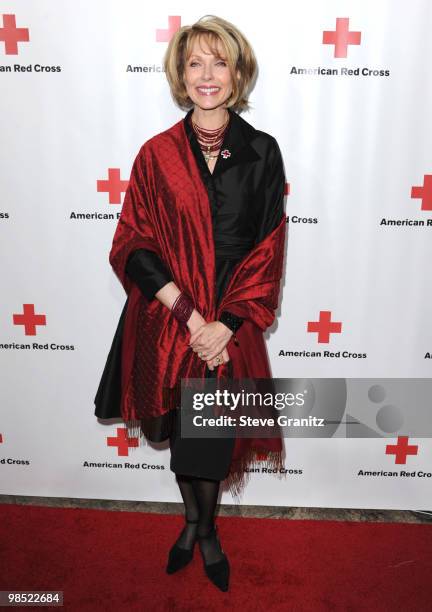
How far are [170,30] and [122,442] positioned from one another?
1416 millimetres

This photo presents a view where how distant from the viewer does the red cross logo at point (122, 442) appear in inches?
80.7

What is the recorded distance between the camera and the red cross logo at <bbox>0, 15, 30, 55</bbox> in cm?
168

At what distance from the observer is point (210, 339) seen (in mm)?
1419

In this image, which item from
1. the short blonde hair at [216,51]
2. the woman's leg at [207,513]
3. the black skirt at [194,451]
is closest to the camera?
the short blonde hair at [216,51]

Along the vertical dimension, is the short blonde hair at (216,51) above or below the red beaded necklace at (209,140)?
above

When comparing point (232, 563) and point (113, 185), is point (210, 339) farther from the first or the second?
point (232, 563)

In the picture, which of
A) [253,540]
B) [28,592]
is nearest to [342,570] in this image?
[253,540]

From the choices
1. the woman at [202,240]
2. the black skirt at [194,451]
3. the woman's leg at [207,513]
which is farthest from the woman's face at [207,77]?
the woman's leg at [207,513]

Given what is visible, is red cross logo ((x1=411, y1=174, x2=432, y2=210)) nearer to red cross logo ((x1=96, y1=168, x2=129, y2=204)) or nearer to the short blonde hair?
the short blonde hair

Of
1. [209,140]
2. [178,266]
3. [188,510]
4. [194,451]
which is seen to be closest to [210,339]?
[178,266]

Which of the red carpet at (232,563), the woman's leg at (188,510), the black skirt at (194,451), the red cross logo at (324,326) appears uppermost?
the red cross logo at (324,326)

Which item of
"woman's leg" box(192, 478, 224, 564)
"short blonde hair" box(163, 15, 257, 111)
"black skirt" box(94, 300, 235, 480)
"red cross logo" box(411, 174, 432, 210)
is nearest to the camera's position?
"short blonde hair" box(163, 15, 257, 111)

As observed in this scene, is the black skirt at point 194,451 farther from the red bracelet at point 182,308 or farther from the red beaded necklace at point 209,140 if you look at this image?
the red beaded necklace at point 209,140

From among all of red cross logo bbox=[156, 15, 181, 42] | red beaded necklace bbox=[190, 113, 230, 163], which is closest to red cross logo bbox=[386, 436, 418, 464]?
red beaded necklace bbox=[190, 113, 230, 163]
